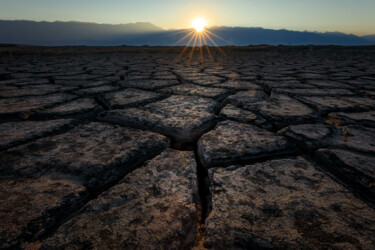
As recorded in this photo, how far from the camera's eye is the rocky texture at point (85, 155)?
577mm

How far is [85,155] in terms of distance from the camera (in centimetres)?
67

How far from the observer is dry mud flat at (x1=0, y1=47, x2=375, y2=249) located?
403 mm

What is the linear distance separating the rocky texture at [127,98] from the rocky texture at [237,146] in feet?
1.87

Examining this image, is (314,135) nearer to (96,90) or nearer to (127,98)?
(127,98)

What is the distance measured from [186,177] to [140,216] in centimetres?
18

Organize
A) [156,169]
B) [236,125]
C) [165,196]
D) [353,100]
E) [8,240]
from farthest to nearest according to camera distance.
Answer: [353,100], [236,125], [156,169], [165,196], [8,240]

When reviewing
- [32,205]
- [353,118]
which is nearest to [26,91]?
[32,205]

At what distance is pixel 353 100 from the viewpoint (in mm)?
1276

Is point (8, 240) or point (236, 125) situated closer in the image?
point (8, 240)

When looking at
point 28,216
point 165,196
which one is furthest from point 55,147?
point 165,196

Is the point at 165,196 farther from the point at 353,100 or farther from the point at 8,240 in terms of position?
the point at 353,100

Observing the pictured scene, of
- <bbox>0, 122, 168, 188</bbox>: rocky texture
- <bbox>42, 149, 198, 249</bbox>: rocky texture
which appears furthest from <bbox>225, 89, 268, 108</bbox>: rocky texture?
<bbox>42, 149, 198, 249</bbox>: rocky texture

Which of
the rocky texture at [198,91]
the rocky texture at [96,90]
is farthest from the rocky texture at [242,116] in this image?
Result: the rocky texture at [96,90]

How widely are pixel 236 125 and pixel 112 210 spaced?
2.03ft
